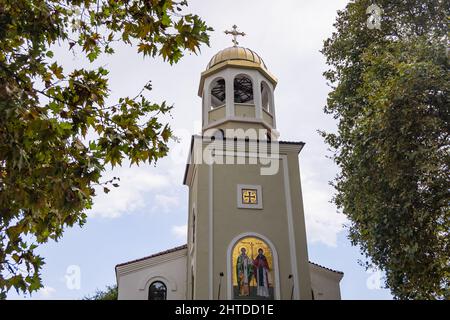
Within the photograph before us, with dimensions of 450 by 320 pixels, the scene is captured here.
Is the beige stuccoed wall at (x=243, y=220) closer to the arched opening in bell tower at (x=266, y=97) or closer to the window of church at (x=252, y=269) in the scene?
the window of church at (x=252, y=269)

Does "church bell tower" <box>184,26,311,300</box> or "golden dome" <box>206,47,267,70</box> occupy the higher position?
"golden dome" <box>206,47,267,70</box>

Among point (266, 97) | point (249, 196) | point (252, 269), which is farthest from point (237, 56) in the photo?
point (252, 269)

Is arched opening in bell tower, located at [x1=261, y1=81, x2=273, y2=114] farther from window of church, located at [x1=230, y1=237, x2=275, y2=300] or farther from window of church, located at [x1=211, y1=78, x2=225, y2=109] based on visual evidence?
window of church, located at [x1=230, y1=237, x2=275, y2=300]

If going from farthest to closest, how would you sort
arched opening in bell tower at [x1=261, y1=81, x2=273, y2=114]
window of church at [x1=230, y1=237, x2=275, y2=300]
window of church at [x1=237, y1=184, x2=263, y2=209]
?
arched opening in bell tower at [x1=261, y1=81, x2=273, y2=114]
window of church at [x1=237, y1=184, x2=263, y2=209]
window of church at [x1=230, y1=237, x2=275, y2=300]

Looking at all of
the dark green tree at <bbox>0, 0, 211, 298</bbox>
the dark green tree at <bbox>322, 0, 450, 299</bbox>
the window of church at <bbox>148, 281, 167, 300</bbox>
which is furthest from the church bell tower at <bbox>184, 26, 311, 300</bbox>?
the dark green tree at <bbox>0, 0, 211, 298</bbox>

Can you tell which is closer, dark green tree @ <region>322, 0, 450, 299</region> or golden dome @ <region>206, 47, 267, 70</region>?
dark green tree @ <region>322, 0, 450, 299</region>

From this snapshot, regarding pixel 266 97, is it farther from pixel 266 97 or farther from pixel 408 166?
pixel 408 166

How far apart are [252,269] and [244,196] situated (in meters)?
2.36

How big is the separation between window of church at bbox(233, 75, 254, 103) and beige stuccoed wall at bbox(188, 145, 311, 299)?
9.67ft

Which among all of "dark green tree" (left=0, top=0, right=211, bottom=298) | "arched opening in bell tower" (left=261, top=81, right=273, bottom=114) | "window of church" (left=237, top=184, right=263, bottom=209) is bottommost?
"dark green tree" (left=0, top=0, right=211, bottom=298)

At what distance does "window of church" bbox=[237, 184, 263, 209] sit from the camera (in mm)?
13703

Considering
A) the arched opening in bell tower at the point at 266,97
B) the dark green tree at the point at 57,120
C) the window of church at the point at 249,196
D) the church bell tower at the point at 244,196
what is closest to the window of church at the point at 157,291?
the church bell tower at the point at 244,196
